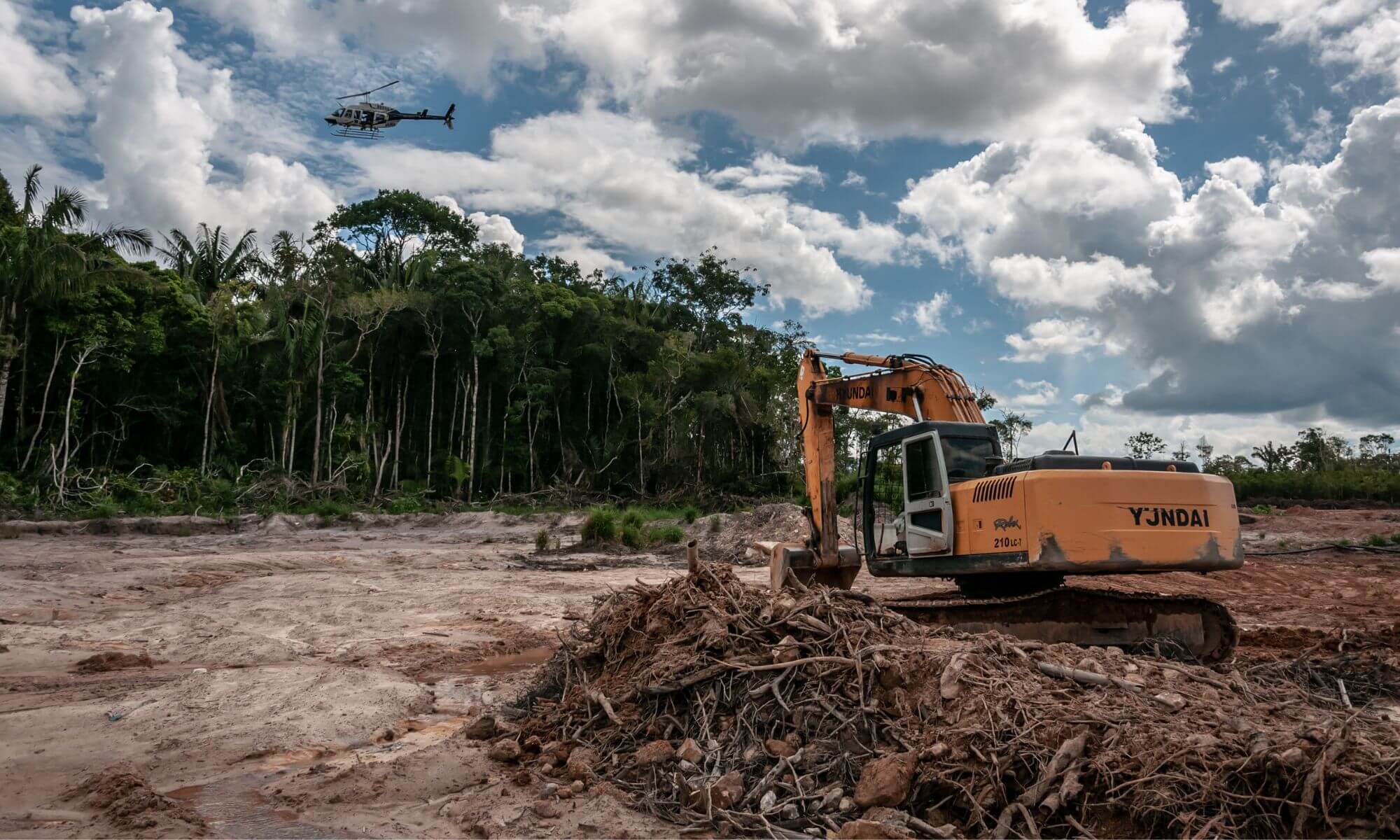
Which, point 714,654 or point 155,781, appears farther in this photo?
point 714,654

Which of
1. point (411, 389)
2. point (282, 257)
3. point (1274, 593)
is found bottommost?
point (1274, 593)

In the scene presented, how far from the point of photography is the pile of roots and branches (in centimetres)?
391

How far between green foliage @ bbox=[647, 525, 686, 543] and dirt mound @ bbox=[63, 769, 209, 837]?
1682cm

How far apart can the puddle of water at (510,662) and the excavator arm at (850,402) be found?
296 centimetres

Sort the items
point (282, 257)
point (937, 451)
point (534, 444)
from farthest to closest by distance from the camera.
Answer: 1. point (534, 444)
2. point (282, 257)
3. point (937, 451)

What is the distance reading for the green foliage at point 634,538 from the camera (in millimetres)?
20938

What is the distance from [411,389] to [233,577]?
80.0 feet

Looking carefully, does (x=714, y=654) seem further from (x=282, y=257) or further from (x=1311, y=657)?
(x=282, y=257)

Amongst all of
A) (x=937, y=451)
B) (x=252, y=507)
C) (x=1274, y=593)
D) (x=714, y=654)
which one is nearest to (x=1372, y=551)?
(x=1274, y=593)

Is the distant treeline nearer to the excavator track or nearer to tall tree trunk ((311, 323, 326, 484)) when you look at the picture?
tall tree trunk ((311, 323, 326, 484))

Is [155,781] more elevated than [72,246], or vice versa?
[72,246]

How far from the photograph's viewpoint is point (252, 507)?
85.4 feet

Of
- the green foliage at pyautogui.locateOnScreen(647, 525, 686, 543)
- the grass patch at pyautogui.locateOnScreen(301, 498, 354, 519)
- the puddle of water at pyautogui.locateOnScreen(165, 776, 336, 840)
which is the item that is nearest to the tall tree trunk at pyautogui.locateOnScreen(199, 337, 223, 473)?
the grass patch at pyautogui.locateOnScreen(301, 498, 354, 519)

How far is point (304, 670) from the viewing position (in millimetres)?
7602
